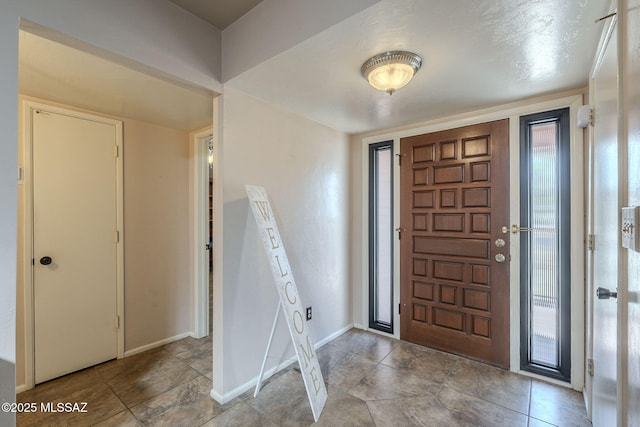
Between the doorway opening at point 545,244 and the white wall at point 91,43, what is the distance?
2.52 meters

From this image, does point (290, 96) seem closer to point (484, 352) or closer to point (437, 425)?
point (437, 425)


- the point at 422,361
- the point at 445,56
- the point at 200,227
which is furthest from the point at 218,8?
the point at 422,361

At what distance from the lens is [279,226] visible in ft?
8.00

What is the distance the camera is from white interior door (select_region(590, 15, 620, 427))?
3.91ft

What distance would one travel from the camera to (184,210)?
312 cm

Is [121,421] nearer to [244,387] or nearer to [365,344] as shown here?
[244,387]

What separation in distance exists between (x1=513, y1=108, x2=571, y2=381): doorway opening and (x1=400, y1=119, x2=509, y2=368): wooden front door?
14 centimetres

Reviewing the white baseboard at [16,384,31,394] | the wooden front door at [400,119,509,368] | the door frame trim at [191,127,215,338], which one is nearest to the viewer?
the white baseboard at [16,384,31,394]

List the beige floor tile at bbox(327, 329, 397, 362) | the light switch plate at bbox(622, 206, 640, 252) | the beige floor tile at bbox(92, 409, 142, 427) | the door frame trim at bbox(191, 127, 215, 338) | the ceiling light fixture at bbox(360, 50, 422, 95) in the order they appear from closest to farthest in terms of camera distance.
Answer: the light switch plate at bbox(622, 206, 640, 252)
the ceiling light fixture at bbox(360, 50, 422, 95)
the beige floor tile at bbox(92, 409, 142, 427)
the beige floor tile at bbox(327, 329, 397, 362)
the door frame trim at bbox(191, 127, 215, 338)

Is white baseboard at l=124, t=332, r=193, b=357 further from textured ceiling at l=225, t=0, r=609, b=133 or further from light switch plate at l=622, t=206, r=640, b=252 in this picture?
light switch plate at l=622, t=206, r=640, b=252

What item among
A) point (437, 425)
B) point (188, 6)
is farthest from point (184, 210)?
point (437, 425)

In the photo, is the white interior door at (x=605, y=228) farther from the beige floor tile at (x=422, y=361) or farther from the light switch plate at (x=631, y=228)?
the beige floor tile at (x=422, y=361)

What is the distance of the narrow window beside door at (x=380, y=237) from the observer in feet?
10.2

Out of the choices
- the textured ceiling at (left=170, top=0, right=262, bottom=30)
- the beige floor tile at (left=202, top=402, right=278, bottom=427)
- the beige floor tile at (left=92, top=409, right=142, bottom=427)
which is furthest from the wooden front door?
the beige floor tile at (left=92, top=409, right=142, bottom=427)
